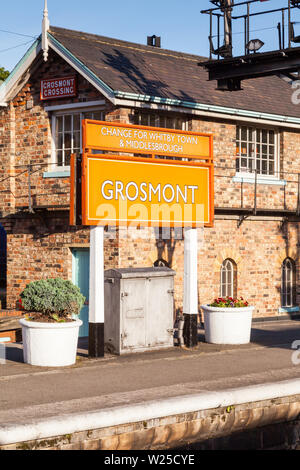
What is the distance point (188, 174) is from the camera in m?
15.6

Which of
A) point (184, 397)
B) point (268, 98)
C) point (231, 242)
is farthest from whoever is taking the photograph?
point (268, 98)

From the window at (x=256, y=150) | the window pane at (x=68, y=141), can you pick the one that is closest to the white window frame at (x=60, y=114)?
the window pane at (x=68, y=141)

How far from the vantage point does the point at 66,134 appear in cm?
1988

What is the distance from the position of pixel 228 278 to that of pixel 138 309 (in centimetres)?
682

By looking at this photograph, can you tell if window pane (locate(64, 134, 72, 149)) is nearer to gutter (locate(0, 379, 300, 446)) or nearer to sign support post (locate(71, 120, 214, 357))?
sign support post (locate(71, 120, 214, 357))

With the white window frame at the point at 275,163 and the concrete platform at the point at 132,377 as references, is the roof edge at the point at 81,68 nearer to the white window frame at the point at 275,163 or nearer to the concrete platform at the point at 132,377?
the white window frame at the point at 275,163

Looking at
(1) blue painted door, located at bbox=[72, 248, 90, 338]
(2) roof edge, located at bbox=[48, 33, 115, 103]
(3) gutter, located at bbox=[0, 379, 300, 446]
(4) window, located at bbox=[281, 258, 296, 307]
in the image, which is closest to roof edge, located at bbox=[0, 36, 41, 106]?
(2) roof edge, located at bbox=[48, 33, 115, 103]

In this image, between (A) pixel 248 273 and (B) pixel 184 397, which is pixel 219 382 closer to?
(B) pixel 184 397

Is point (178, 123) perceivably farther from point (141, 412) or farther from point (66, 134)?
point (141, 412)

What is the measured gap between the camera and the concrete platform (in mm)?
10086

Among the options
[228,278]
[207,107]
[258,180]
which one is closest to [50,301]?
[207,107]
